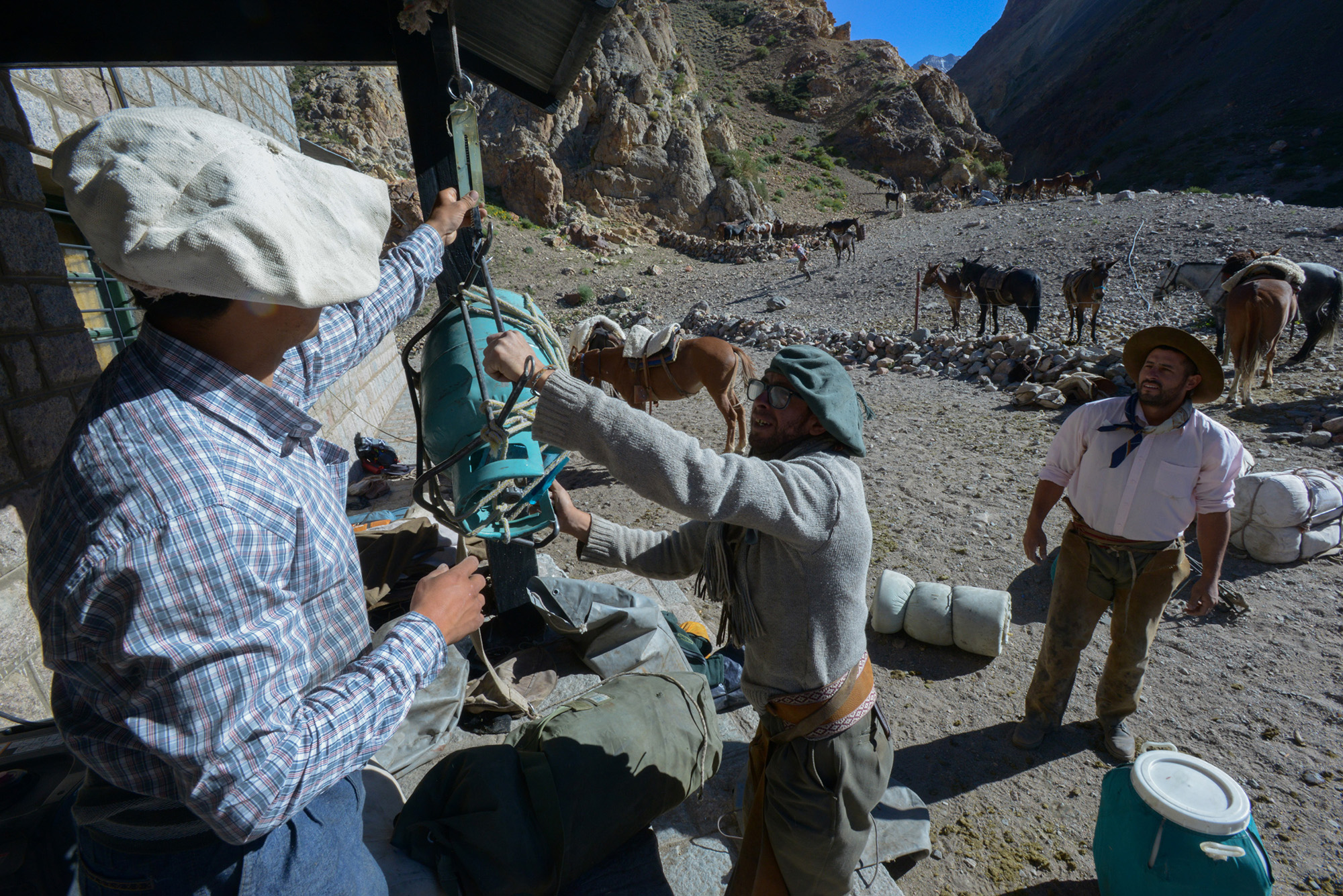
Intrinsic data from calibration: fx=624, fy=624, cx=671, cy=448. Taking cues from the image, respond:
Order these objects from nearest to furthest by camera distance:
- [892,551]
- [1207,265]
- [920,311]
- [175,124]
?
[175,124] < [892,551] < [1207,265] < [920,311]

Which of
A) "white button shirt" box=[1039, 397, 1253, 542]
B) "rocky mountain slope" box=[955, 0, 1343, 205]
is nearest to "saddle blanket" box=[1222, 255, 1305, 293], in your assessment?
"white button shirt" box=[1039, 397, 1253, 542]

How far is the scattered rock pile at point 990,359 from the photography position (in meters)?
7.90

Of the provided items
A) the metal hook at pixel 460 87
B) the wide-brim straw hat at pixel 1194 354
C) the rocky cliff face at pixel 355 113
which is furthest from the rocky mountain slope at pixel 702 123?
the wide-brim straw hat at pixel 1194 354

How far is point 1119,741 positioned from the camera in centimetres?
320

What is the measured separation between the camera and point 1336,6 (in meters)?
40.5

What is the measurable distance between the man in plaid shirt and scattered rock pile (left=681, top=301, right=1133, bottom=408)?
7.51 meters

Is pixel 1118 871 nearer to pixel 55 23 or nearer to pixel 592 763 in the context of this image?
pixel 592 763

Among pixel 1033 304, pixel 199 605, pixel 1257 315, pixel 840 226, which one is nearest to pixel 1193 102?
pixel 840 226

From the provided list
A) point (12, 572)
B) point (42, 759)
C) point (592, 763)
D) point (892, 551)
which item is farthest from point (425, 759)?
point (892, 551)

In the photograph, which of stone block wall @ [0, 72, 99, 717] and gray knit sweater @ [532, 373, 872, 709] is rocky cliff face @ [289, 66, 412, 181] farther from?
gray knit sweater @ [532, 373, 872, 709]

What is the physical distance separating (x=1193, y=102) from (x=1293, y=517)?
5638cm

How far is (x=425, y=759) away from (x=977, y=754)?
8.96 feet

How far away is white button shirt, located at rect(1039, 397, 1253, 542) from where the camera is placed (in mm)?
2730

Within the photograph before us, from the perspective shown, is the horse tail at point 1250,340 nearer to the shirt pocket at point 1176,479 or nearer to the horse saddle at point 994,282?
the horse saddle at point 994,282
